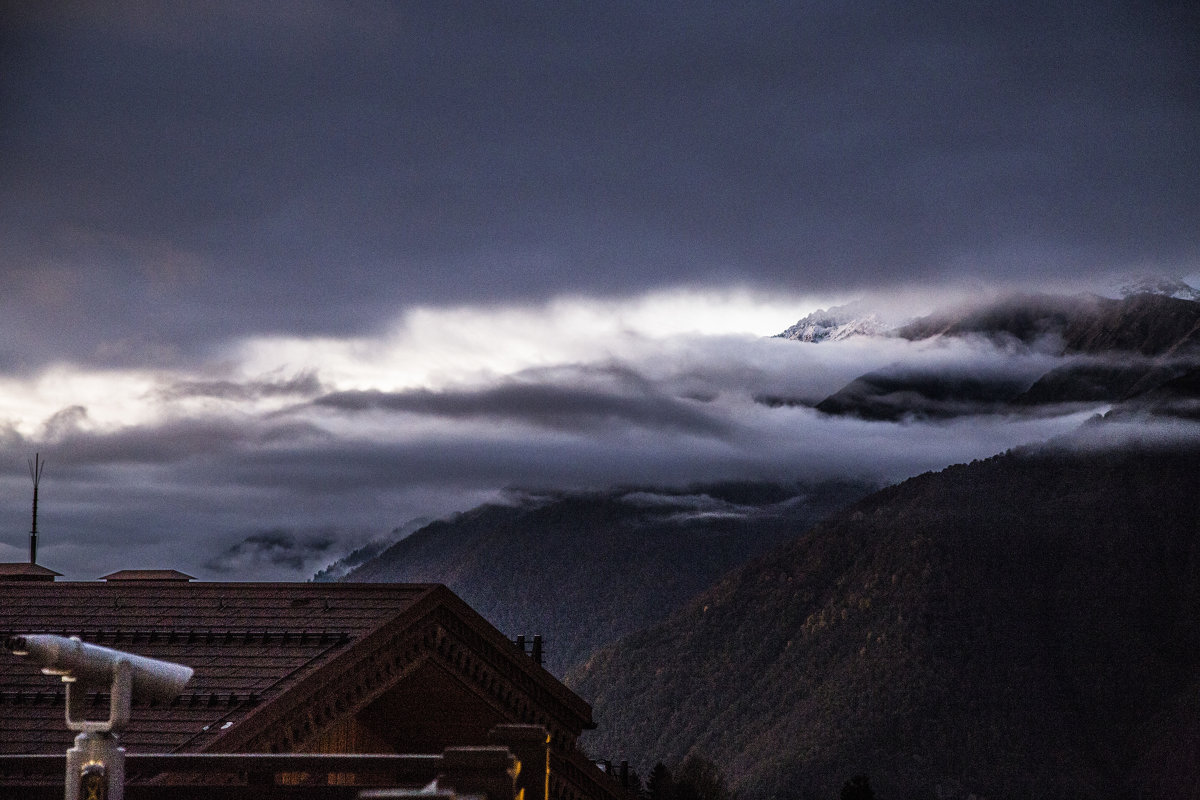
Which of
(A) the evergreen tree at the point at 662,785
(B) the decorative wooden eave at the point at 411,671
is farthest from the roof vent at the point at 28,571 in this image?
→ (A) the evergreen tree at the point at 662,785

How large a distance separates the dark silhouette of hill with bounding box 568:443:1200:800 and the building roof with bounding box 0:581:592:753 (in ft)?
385

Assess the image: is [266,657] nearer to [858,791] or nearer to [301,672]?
[301,672]

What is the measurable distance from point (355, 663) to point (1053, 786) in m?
141

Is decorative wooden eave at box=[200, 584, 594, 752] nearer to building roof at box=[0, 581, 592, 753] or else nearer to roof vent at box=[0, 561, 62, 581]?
building roof at box=[0, 581, 592, 753]

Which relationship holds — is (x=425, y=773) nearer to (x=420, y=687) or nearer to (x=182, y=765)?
(x=182, y=765)

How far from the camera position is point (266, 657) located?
2058 cm

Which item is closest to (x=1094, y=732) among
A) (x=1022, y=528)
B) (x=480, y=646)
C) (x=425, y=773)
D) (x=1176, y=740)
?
(x=1176, y=740)

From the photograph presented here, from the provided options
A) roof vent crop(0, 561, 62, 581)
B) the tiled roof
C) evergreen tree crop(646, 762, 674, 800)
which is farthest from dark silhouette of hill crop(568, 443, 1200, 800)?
the tiled roof

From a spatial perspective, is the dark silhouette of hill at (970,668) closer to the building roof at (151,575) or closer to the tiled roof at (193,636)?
the building roof at (151,575)

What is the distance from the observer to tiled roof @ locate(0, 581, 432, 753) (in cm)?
1880

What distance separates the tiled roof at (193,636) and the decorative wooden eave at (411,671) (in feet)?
0.68

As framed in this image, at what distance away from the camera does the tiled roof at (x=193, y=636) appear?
61.7ft

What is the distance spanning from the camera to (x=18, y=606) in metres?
22.6

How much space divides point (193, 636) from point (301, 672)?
7.25ft
